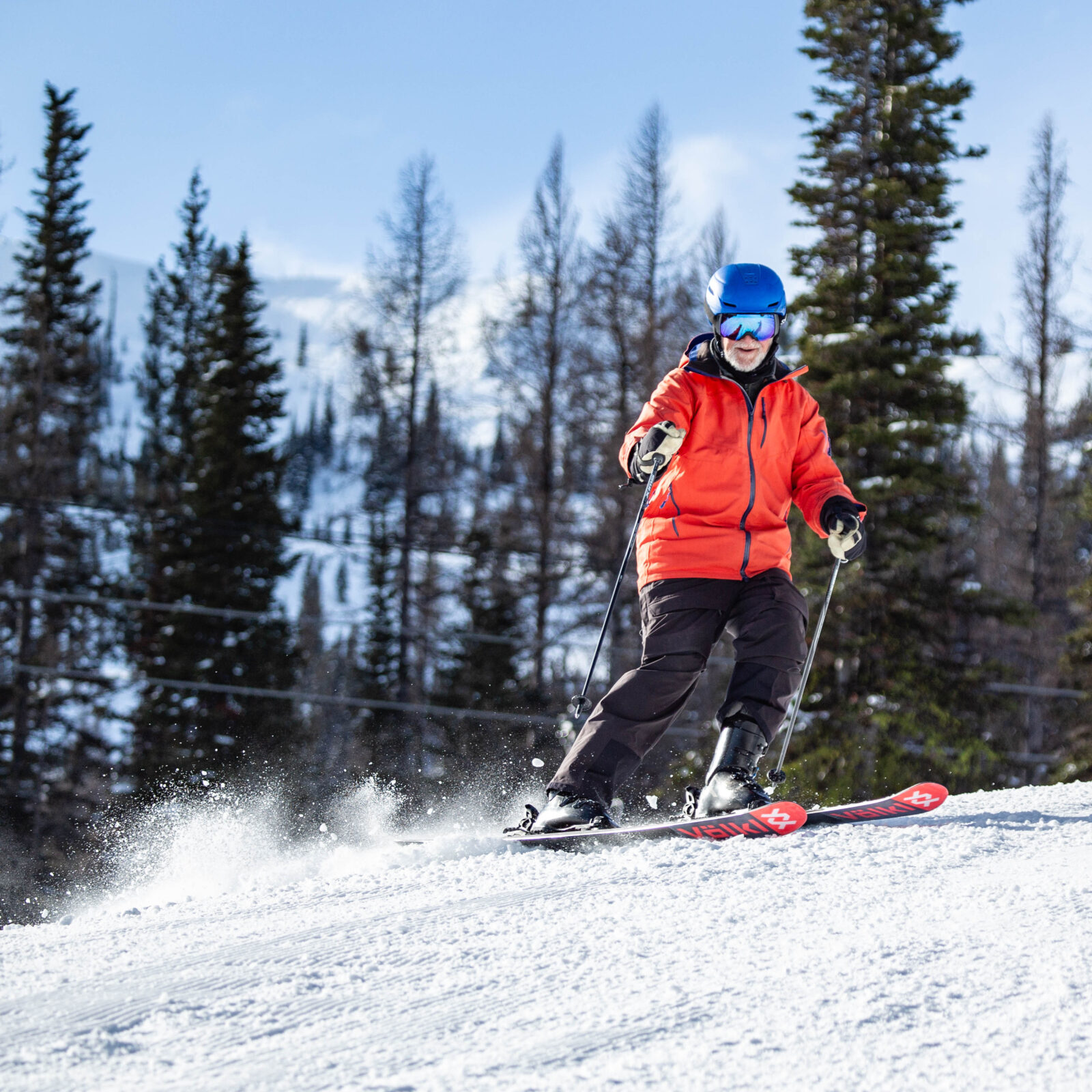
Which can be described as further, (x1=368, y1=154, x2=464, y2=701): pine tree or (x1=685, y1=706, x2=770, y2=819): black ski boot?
(x1=368, y1=154, x2=464, y2=701): pine tree

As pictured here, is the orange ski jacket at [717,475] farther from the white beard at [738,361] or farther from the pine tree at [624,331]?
the pine tree at [624,331]

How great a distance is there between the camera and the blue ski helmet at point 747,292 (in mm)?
3518

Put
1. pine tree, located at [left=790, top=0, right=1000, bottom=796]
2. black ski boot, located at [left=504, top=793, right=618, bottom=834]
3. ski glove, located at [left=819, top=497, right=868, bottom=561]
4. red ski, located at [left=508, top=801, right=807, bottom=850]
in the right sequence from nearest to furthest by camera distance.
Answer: red ski, located at [left=508, top=801, right=807, bottom=850]
black ski boot, located at [left=504, top=793, right=618, bottom=834]
ski glove, located at [left=819, top=497, right=868, bottom=561]
pine tree, located at [left=790, top=0, right=1000, bottom=796]

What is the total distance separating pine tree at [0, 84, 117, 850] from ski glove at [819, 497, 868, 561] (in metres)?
18.1

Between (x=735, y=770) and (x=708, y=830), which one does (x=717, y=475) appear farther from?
(x=708, y=830)

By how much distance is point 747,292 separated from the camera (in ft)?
11.6

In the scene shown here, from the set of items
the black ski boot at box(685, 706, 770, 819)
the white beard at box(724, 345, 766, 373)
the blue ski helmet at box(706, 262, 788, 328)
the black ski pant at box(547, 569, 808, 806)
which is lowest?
the black ski boot at box(685, 706, 770, 819)

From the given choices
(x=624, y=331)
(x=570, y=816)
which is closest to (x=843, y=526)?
(x=570, y=816)

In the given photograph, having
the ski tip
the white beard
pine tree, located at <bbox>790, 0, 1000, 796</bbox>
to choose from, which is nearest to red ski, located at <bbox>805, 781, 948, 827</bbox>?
the ski tip

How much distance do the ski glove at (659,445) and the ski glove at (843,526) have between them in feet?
2.06

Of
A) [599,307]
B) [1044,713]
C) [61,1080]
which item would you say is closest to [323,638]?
[599,307]

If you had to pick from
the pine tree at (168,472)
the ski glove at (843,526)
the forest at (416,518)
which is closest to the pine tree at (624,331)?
the forest at (416,518)

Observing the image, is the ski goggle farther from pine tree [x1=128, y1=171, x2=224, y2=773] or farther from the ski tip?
pine tree [x1=128, y1=171, x2=224, y2=773]

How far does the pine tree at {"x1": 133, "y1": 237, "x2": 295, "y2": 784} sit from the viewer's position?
19.0 m
